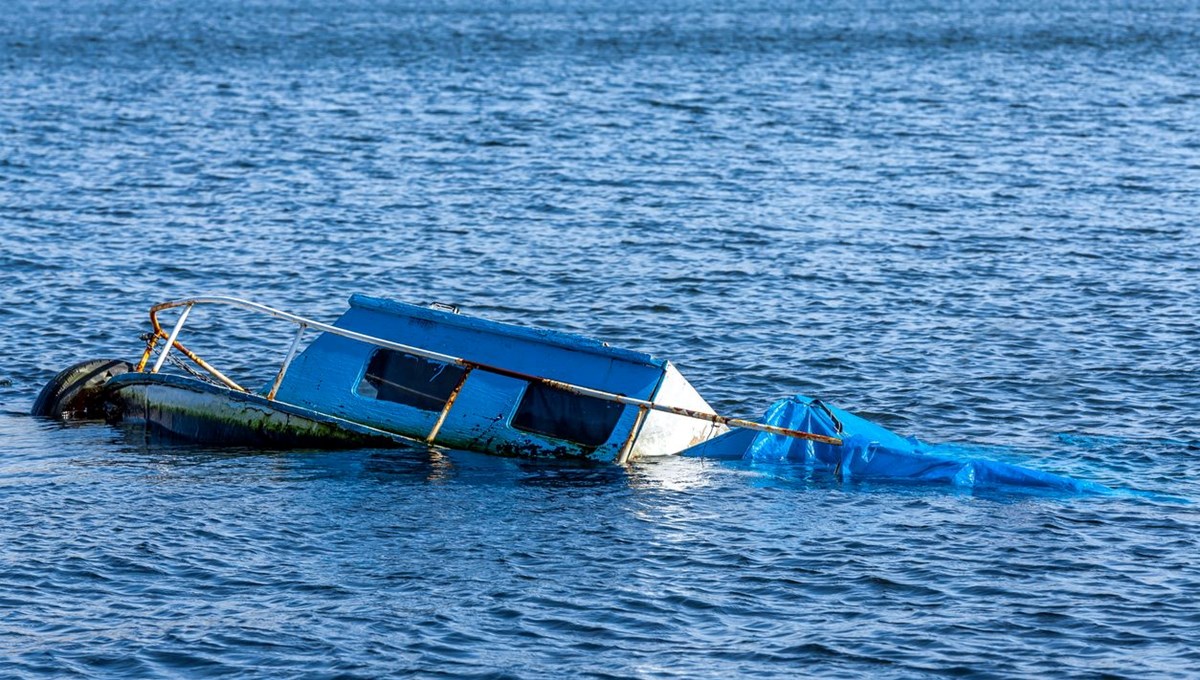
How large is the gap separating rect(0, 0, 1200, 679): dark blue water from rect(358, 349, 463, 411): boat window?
108 centimetres

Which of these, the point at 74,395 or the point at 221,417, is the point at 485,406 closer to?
the point at 221,417

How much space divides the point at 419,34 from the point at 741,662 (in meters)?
83.3

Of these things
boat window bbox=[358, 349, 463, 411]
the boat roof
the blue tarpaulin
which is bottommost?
the blue tarpaulin

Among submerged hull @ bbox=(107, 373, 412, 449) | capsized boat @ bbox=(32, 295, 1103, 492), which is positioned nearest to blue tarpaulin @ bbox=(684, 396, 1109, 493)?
capsized boat @ bbox=(32, 295, 1103, 492)

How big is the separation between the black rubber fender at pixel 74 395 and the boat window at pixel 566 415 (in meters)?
7.92

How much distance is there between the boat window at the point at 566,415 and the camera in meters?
24.4

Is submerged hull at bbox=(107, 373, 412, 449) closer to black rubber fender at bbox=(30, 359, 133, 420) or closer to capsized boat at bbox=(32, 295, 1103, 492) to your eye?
capsized boat at bbox=(32, 295, 1103, 492)

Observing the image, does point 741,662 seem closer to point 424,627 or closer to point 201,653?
point 424,627

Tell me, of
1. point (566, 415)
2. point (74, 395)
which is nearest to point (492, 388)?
point (566, 415)

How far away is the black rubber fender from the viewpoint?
88.2ft

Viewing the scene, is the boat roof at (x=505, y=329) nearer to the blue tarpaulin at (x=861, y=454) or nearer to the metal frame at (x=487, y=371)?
the metal frame at (x=487, y=371)

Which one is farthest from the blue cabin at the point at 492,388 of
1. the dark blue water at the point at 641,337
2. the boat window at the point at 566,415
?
the dark blue water at the point at 641,337

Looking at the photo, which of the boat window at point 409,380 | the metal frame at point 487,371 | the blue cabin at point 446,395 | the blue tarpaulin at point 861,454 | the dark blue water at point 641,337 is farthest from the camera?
the boat window at point 409,380

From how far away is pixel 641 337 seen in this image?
32.0m
